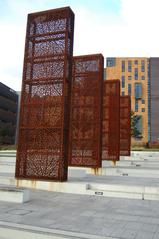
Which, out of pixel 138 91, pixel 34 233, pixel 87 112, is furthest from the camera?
pixel 138 91

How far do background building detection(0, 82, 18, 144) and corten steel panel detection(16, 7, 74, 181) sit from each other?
4233 cm

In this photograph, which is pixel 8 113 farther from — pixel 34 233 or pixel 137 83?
pixel 34 233

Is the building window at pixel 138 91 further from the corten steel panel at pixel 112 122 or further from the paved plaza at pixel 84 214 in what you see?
the paved plaza at pixel 84 214

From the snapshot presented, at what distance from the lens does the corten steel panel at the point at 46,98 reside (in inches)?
385

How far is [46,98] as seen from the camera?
10.1 m

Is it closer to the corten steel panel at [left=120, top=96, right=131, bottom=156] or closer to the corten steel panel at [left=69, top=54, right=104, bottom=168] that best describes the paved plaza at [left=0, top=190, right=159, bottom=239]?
the corten steel panel at [left=69, top=54, right=104, bottom=168]

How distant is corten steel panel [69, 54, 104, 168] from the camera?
13.9 metres

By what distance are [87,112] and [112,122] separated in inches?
159

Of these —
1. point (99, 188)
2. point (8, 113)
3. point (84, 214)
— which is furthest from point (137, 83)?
point (84, 214)

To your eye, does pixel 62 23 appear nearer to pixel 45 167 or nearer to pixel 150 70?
pixel 45 167

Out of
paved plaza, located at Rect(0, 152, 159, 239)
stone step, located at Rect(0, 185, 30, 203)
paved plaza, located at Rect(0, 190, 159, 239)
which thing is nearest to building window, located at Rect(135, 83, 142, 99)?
paved plaza, located at Rect(0, 152, 159, 239)

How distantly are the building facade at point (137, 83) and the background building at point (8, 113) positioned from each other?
73.8ft

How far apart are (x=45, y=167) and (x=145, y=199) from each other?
337 cm

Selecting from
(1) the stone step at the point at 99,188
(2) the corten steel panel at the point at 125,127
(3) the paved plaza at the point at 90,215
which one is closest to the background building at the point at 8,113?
(2) the corten steel panel at the point at 125,127
